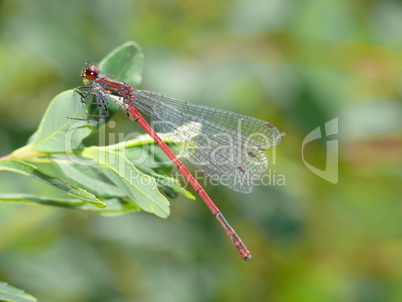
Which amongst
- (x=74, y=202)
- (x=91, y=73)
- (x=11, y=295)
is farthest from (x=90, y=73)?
(x=11, y=295)

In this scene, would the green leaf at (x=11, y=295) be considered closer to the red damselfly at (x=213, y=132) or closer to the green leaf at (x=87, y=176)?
the green leaf at (x=87, y=176)

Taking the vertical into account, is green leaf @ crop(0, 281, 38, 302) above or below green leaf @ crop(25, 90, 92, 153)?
below

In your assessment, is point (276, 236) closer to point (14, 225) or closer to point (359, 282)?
point (359, 282)

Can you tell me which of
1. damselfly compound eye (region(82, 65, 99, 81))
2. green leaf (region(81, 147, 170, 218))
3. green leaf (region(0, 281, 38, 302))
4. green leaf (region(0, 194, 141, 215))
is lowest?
green leaf (region(0, 281, 38, 302))

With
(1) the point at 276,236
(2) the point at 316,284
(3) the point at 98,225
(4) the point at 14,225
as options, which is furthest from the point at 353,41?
(4) the point at 14,225

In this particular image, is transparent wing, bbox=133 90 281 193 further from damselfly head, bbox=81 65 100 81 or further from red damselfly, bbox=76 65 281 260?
damselfly head, bbox=81 65 100 81

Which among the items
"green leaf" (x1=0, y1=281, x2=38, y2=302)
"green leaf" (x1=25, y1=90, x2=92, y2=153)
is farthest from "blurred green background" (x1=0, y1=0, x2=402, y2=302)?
"green leaf" (x1=0, y1=281, x2=38, y2=302)
